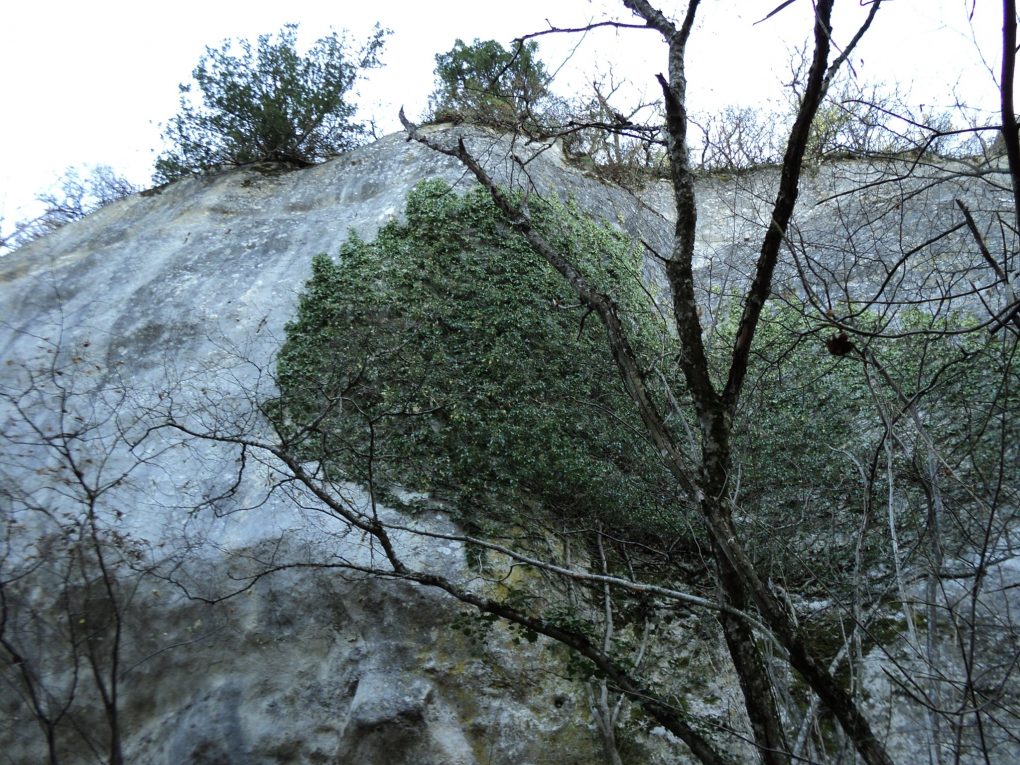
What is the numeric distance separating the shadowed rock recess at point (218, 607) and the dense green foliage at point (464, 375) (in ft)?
1.67

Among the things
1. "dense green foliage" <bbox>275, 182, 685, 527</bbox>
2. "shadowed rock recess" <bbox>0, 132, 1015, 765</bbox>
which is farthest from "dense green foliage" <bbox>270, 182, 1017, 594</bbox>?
"shadowed rock recess" <bbox>0, 132, 1015, 765</bbox>

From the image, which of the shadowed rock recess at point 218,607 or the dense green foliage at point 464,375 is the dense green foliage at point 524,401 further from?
the shadowed rock recess at point 218,607

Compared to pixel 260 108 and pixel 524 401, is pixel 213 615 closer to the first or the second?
pixel 524 401

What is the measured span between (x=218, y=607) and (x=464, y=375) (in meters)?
3.41

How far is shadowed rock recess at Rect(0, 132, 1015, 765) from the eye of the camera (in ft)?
18.9

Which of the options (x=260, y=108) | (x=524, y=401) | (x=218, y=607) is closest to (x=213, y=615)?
(x=218, y=607)

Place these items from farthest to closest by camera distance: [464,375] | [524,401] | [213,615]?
[464,375], [524,401], [213,615]

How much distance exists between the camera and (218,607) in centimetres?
634

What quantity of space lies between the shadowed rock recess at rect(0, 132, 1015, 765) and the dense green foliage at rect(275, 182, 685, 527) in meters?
0.51

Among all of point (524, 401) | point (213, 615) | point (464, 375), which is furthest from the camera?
point (464, 375)

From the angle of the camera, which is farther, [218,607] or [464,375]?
[464,375]

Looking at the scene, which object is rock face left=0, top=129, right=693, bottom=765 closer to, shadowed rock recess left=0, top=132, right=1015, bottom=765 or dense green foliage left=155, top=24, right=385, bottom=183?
shadowed rock recess left=0, top=132, right=1015, bottom=765

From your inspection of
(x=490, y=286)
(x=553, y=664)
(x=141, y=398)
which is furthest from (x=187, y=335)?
(x=553, y=664)

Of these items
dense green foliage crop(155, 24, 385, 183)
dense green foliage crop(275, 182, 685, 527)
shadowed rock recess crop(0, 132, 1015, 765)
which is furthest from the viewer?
dense green foliage crop(155, 24, 385, 183)
